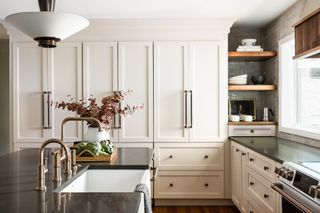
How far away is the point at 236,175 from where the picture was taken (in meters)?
3.45

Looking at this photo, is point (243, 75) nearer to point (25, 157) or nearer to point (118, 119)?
point (118, 119)

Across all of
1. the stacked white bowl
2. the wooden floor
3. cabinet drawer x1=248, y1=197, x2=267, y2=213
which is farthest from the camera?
the stacked white bowl

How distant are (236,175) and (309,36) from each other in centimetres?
176

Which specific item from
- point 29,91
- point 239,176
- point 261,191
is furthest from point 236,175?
point 29,91

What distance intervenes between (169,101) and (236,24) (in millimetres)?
1376

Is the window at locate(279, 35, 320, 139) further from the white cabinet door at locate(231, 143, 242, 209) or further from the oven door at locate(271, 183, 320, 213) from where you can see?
the oven door at locate(271, 183, 320, 213)

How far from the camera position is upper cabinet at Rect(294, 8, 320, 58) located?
2184mm

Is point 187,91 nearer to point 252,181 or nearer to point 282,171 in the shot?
point 252,181

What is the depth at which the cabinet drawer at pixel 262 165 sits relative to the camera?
7.72 feet

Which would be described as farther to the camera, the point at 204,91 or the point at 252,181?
the point at 204,91

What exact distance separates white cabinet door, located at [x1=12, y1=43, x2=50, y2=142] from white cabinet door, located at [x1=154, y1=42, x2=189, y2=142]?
4.61 feet

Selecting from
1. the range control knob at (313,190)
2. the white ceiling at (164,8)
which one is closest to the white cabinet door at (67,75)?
the white ceiling at (164,8)

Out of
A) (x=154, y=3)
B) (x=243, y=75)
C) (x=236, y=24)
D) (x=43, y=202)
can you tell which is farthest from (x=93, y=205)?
(x=236, y=24)

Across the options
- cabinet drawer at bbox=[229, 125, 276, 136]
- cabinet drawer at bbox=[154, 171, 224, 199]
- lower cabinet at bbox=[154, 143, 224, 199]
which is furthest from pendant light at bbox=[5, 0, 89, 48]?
cabinet drawer at bbox=[229, 125, 276, 136]
